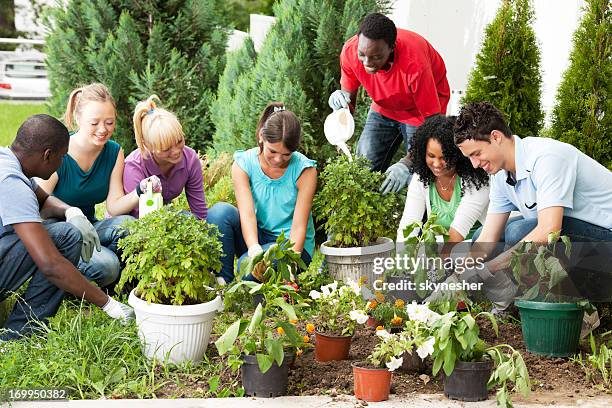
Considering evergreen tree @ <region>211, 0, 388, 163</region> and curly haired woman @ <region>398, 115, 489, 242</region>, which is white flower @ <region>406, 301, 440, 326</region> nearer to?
curly haired woman @ <region>398, 115, 489, 242</region>

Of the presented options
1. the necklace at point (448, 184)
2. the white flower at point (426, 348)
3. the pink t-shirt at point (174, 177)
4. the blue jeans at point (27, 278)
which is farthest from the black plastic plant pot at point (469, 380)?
the pink t-shirt at point (174, 177)

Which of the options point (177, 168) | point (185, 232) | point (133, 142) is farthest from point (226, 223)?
point (133, 142)

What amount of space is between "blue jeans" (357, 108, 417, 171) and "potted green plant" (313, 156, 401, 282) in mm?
329

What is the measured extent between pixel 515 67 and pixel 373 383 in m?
2.55

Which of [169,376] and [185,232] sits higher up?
[185,232]

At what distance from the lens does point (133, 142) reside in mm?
6578

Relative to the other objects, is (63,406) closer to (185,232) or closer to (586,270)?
(185,232)

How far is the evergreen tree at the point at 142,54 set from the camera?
21.2 feet

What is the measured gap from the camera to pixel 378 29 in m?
4.22

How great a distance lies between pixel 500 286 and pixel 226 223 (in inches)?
57.6

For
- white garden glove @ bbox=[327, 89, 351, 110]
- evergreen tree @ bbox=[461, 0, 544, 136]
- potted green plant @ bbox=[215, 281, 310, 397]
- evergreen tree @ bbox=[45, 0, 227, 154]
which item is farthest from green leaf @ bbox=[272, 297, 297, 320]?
evergreen tree @ bbox=[45, 0, 227, 154]

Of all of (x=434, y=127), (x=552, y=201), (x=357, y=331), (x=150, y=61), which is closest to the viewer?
(x=552, y=201)

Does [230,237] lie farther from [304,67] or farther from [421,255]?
[304,67]

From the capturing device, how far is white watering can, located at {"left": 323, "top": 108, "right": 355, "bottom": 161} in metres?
4.77
